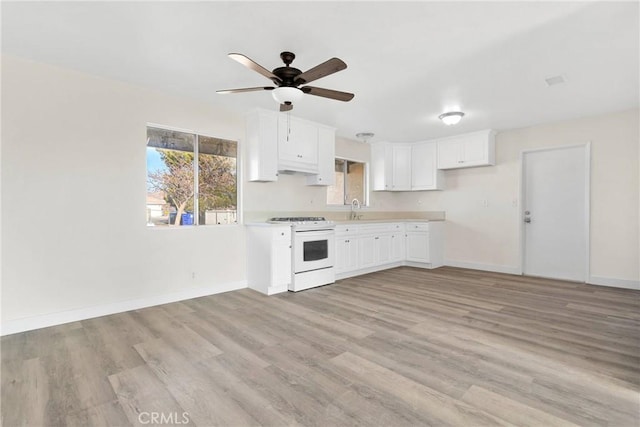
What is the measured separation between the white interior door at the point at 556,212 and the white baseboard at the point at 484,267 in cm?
21

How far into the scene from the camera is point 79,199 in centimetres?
320

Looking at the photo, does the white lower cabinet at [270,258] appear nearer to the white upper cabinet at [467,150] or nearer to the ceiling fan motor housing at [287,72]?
the ceiling fan motor housing at [287,72]

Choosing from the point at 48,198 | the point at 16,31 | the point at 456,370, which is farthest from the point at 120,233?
the point at 456,370

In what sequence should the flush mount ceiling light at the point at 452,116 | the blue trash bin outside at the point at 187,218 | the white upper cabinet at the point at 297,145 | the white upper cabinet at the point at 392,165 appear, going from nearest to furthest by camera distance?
the blue trash bin outside at the point at 187,218 < the flush mount ceiling light at the point at 452,116 < the white upper cabinet at the point at 297,145 < the white upper cabinet at the point at 392,165

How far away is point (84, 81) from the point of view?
3238 mm

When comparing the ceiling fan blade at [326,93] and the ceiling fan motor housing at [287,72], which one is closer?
the ceiling fan motor housing at [287,72]

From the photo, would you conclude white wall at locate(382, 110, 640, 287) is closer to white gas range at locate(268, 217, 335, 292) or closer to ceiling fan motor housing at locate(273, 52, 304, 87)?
white gas range at locate(268, 217, 335, 292)

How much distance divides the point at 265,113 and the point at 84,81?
2.05 meters

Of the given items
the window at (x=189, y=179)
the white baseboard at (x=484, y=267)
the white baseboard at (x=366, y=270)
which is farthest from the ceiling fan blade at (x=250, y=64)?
the white baseboard at (x=484, y=267)

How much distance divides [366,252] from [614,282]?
Answer: 362 cm

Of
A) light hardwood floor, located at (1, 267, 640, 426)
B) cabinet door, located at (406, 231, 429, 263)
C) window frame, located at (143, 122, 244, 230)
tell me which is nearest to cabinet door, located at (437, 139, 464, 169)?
cabinet door, located at (406, 231, 429, 263)

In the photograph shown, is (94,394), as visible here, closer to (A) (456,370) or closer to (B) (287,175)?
(A) (456,370)

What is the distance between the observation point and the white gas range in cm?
428

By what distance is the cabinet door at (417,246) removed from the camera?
233 inches
